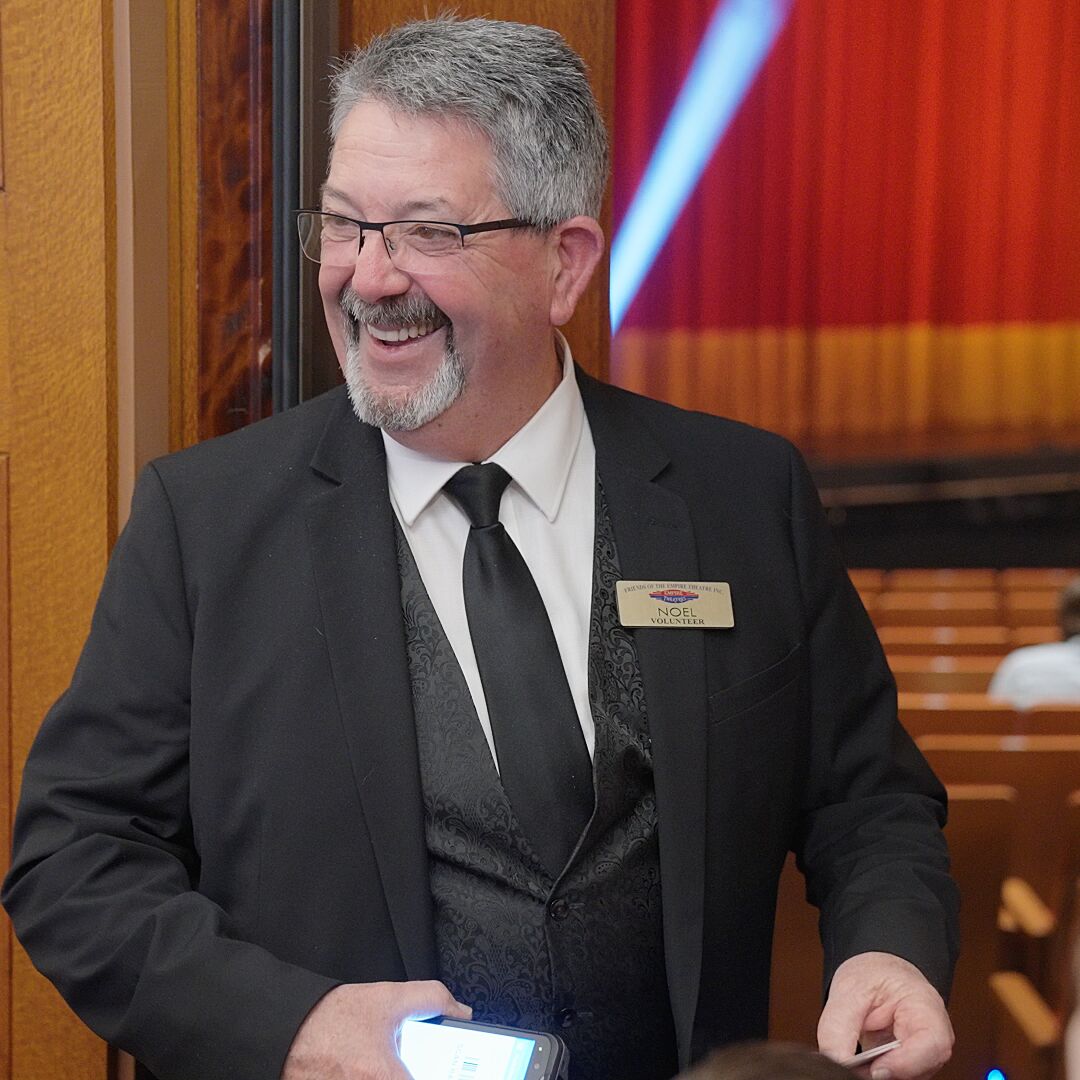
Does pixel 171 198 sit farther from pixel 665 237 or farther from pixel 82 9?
pixel 665 237

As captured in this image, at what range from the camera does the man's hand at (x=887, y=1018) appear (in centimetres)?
140

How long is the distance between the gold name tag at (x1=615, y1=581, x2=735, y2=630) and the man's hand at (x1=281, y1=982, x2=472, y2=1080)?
0.48 m

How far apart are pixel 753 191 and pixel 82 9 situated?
33.6 feet

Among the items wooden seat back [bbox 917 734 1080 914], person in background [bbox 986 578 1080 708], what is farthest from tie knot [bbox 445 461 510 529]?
person in background [bbox 986 578 1080 708]

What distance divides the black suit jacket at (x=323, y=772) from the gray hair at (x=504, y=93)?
1.05ft

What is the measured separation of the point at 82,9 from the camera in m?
1.74

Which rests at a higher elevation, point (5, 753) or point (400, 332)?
point (400, 332)

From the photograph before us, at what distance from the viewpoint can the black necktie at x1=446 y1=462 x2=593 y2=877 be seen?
5.04ft

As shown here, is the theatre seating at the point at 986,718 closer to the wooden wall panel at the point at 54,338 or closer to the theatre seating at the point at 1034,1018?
the theatre seating at the point at 1034,1018

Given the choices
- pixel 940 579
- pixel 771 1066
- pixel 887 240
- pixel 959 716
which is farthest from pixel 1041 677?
pixel 887 240

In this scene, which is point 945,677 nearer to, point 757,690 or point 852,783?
point 852,783

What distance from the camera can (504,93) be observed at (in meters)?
1.58

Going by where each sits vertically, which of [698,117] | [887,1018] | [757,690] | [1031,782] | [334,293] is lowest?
[1031,782]

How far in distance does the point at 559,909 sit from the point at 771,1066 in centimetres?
72
